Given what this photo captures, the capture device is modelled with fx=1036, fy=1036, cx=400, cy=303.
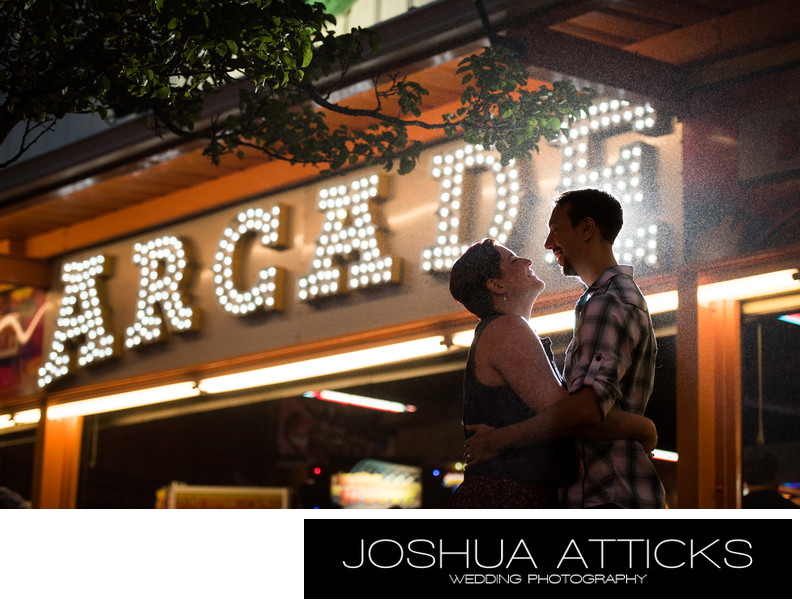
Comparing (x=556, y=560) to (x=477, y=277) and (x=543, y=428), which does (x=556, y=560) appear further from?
(x=477, y=277)

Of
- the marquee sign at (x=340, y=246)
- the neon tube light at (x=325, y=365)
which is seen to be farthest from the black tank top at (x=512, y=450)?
the marquee sign at (x=340, y=246)

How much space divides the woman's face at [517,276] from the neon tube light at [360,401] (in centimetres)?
66

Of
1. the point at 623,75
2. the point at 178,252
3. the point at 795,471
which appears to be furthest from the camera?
the point at 178,252

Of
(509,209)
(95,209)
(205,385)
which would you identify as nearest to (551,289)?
(509,209)

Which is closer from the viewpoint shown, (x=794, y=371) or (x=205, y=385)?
(x=794, y=371)

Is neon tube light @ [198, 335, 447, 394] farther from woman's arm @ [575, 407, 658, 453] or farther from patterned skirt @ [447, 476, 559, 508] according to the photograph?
woman's arm @ [575, 407, 658, 453]

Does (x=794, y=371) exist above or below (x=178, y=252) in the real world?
below

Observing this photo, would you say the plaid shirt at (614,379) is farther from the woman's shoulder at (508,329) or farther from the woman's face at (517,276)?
the woman's face at (517,276)

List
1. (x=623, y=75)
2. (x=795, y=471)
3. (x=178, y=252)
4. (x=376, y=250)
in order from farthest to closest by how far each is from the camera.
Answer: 1. (x=178, y=252)
2. (x=376, y=250)
3. (x=623, y=75)
4. (x=795, y=471)

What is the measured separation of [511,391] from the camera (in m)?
2.51

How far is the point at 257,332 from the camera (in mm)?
3422

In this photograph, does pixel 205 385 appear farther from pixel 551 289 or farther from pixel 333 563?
pixel 551 289

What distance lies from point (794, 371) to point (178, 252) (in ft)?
6.64

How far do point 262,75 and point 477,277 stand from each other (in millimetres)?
1003
